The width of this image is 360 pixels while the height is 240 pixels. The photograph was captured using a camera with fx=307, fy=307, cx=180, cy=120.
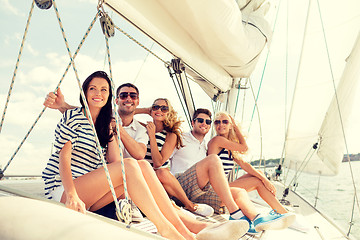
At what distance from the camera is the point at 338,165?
5.72 metres

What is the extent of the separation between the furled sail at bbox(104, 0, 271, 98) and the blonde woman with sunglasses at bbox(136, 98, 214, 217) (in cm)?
50

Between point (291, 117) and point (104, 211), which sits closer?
point (104, 211)

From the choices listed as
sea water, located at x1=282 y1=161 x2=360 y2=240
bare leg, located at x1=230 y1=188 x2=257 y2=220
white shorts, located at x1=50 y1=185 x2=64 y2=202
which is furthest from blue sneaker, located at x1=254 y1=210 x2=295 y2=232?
sea water, located at x1=282 y1=161 x2=360 y2=240

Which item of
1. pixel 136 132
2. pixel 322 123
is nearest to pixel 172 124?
pixel 136 132

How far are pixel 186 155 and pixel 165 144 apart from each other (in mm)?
439

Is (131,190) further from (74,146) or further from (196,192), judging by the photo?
(196,192)

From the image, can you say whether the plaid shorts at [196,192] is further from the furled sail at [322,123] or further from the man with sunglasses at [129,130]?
the furled sail at [322,123]

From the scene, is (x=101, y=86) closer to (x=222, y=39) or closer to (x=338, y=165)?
(x=222, y=39)

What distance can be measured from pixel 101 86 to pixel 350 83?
15.5ft

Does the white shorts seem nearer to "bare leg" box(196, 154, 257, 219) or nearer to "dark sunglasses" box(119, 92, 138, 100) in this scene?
"dark sunglasses" box(119, 92, 138, 100)

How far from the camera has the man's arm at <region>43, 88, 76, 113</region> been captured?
1.52 metres

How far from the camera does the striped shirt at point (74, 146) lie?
4.85ft

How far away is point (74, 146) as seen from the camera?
1.56 m

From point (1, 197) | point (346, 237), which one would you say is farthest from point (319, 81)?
point (1, 197)
